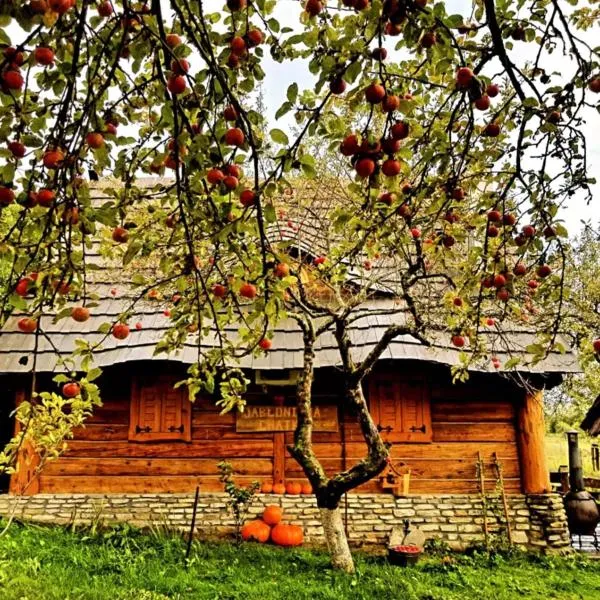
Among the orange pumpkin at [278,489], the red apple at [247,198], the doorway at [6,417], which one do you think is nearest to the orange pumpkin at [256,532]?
the orange pumpkin at [278,489]

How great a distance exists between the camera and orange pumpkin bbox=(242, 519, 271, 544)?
6668 mm

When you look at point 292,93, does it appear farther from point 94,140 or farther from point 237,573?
point 237,573

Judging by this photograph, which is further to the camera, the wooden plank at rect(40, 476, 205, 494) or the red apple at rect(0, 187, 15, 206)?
the wooden plank at rect(40, 476, 205, 494)

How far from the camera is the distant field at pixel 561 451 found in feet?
54.2

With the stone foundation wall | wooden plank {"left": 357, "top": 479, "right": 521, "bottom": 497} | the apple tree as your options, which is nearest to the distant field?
the stone foundation wall

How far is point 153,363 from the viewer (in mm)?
7449

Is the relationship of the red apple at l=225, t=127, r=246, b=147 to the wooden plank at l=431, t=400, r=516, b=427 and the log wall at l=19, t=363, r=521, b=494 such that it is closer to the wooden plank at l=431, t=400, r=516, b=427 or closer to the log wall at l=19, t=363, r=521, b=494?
the log wall at l=19, t=363, r=521, b=494

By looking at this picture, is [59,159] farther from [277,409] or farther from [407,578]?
[277,409]

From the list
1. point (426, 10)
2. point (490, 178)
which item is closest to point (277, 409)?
point (490, 178)

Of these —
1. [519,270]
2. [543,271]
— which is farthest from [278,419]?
[543,271]

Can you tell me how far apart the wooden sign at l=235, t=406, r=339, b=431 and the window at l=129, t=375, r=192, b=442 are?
2.41 feet

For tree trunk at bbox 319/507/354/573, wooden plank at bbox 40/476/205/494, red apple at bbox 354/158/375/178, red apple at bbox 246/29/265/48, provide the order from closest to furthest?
red apple at bbox 354/158/375/178, red apple at bbox 246/29/265/48, tree trunk at bbox 319/507/354/573, wooden plank at bbox 40/476/205/494

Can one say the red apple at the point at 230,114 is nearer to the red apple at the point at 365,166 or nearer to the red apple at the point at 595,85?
the red apple at the point at 365,166

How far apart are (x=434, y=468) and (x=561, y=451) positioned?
1294 cm
